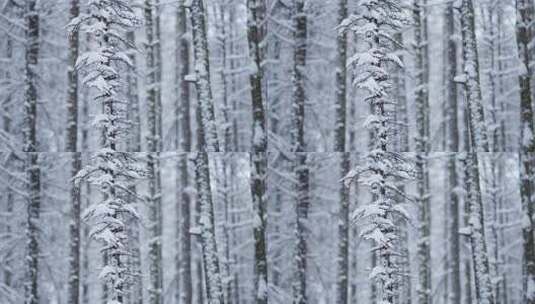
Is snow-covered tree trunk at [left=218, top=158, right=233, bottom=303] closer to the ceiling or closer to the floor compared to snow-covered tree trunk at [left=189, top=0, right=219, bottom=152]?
closer to the floor

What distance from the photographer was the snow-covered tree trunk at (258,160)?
9.91 metres

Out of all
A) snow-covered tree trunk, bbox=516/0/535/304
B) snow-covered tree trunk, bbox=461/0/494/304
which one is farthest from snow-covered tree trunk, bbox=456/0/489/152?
snow-covered tree trunk, bbox=516/0/535/304

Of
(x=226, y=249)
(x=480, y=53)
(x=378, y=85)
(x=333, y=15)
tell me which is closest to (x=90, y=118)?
(x=226, y=249)

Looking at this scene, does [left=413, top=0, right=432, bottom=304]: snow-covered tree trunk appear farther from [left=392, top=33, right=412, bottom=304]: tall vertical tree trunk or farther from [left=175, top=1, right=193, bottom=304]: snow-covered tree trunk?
[left=175, top=1, right=193, bottom=304]: snow-covered tree trunk

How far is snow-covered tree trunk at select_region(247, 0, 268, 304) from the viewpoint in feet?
32.5

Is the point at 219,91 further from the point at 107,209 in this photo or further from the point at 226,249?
the point at 107,209

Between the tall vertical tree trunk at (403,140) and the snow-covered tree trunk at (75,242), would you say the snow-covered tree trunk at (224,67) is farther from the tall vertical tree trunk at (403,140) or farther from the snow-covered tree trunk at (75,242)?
the tall vertical tree trunk at (403,140)

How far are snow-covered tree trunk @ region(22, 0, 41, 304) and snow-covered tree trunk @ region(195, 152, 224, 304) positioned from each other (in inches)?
113

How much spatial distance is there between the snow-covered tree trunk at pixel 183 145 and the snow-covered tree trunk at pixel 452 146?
13.7 ft

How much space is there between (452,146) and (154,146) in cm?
481

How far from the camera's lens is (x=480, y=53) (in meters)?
12.4

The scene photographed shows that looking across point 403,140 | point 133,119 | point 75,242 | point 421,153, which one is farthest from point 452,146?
point 75,242

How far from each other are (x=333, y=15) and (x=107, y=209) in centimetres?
541

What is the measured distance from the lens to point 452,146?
40.4ft
